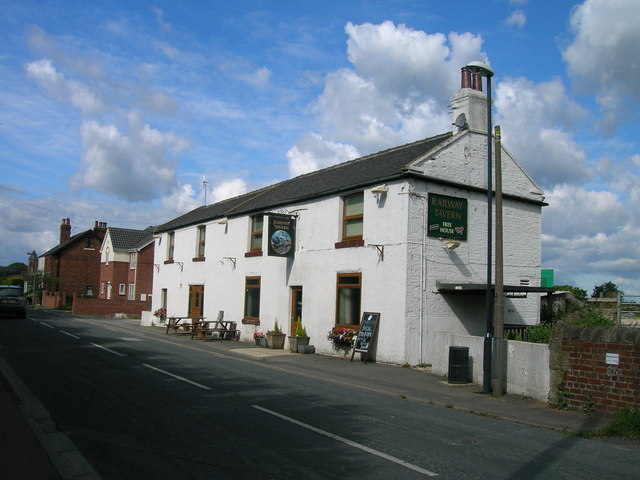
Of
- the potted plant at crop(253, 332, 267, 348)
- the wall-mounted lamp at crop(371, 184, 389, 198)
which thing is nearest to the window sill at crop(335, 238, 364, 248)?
the wall-mounted lamp at crop(371, 184, 389, 198)

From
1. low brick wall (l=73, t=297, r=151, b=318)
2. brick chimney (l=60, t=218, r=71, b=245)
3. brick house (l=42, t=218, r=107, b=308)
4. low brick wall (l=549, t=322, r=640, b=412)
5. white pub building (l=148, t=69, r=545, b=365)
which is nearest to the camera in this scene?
low brick wall (l=549, t=322, r=640, b=412)

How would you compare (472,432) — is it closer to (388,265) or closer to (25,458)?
(25,458)

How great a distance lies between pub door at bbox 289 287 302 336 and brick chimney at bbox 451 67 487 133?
836 cm

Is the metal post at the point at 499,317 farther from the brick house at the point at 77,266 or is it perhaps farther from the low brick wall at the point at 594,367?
the brick house at the point at 77,266

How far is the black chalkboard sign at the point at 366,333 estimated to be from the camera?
1684cm

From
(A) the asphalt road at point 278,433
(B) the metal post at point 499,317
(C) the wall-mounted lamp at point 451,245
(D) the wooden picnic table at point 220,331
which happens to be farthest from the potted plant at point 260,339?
(B) the metal post at point 499,317

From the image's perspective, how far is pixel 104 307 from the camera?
47.8 m

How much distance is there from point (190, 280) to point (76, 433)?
74.7 ft

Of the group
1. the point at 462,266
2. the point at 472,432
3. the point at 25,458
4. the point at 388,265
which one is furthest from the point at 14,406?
the point at 462,266

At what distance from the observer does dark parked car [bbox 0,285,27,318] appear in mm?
33562

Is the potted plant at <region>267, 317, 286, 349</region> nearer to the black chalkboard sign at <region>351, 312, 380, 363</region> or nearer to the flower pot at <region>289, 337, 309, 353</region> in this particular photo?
the flower pot at <region>289, 337, 309, 353</region>

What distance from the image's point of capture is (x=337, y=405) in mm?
10109

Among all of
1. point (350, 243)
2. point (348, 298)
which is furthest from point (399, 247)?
point (348, 298)

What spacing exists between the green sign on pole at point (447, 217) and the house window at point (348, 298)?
9.39ft
